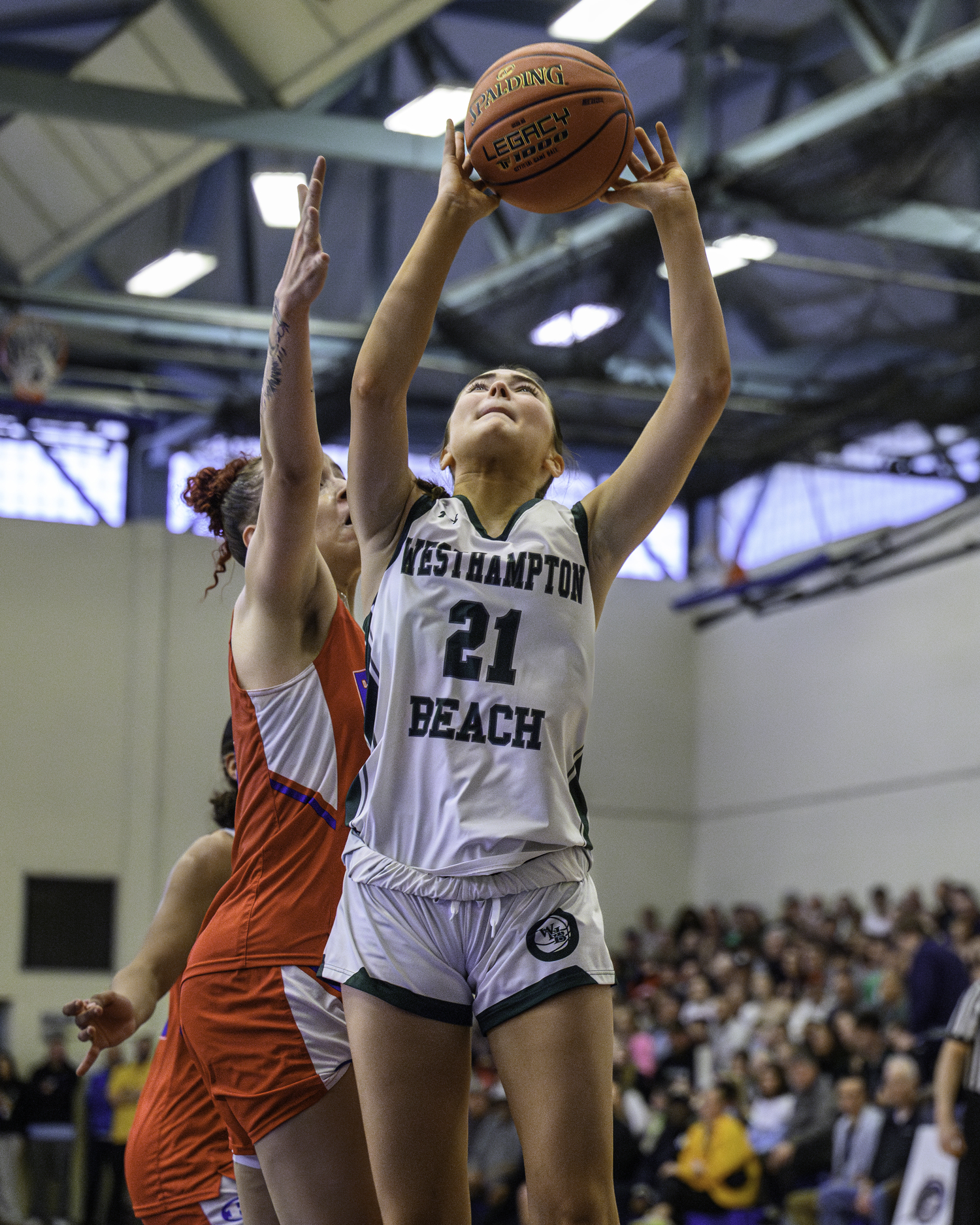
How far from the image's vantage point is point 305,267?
2.74m

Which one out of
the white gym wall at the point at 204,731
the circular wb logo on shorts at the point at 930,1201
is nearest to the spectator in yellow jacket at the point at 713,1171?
the circular wb logo on shorts at the point at 930,1201

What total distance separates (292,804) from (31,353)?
1255 centimetres

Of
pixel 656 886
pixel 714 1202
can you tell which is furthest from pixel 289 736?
pixel 656 886

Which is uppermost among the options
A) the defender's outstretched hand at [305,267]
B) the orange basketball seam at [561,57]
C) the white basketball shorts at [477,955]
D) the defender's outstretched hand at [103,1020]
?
the orange basketball seam at [561,57]

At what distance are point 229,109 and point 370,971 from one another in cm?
998

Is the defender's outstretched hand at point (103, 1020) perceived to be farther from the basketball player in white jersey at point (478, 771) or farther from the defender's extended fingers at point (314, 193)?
the defender's extended fingers at point (314, 193)

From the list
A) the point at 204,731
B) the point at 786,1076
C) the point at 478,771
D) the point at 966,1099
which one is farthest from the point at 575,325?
the point at 478,771

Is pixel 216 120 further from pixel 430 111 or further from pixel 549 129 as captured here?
pixel 549 129

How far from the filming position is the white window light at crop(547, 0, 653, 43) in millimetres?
10797

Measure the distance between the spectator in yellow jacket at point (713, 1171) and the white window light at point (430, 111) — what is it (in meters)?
7.49

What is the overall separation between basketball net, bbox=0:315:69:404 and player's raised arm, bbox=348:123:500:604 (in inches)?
491

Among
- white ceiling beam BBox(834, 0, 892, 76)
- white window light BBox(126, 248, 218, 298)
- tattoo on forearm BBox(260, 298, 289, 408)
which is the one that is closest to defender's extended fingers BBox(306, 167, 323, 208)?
tattoo on forearm BBox(260, 298, 289, 408)

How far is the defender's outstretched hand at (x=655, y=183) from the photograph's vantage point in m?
2.83

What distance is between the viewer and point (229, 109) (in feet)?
37.0
